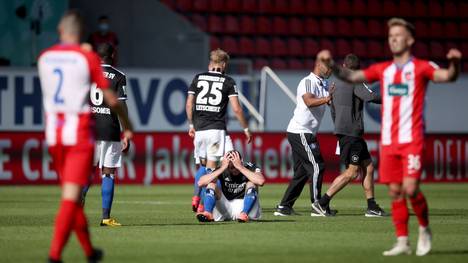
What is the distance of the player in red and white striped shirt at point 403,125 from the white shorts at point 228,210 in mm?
4352

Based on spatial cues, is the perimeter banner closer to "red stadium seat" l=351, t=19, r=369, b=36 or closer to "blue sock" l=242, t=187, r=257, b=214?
"red stadium seat" l=351, t=19, r=369, b=36

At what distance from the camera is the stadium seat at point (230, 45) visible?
28.2 metres

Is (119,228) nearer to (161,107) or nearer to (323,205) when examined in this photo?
(323,205)

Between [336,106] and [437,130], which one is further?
[437,130]

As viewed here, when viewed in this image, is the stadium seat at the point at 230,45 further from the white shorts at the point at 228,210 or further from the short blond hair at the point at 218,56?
the white shorts at the point at 228,210

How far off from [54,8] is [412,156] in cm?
1603

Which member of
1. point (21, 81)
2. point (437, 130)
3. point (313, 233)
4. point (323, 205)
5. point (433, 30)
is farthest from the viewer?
point (433, 30)

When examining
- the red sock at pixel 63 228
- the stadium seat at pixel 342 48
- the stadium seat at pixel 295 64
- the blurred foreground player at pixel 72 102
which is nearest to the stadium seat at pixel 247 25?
the stadium seat at pixel 295 64

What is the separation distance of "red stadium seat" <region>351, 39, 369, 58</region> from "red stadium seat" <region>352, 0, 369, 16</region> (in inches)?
32.2

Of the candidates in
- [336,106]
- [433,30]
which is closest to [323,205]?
[336,106]

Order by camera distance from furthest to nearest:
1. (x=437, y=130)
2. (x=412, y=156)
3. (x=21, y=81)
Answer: (x=437, y=130)
(x=21, y=81)
(x=412, y=156)

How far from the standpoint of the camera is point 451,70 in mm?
9273

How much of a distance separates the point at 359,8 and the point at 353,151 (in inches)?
622

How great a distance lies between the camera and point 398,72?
9.68 metres
